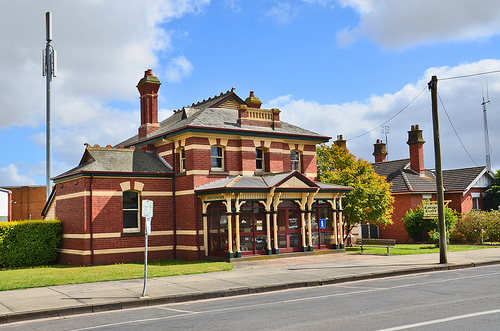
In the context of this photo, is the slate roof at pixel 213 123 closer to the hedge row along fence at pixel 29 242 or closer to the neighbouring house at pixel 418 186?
the hedge row along fence at pixel 29 242

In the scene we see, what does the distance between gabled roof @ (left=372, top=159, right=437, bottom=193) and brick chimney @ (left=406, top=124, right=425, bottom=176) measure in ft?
1.52

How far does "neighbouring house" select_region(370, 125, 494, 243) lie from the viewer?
37.2 meters

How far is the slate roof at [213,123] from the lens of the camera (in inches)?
996

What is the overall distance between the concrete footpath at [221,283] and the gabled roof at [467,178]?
1520 centimetres

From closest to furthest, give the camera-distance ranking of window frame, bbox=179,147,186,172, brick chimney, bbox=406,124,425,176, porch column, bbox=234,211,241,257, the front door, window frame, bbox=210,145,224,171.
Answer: porch column, bbox=234,211,241,257
the front door
window frame, bbox=210,145,224,171
window frame, bbox=179,147,186,172
brick chimney, bbox=406,124,425,176

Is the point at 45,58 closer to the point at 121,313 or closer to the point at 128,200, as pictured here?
the point at 128,200

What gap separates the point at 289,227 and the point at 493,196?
21619 millimetres

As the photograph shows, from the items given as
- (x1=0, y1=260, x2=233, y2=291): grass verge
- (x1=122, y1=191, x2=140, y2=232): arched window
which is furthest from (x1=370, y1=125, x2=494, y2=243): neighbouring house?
(x1=0, y1=260, x2=233, y2=291): grass verge

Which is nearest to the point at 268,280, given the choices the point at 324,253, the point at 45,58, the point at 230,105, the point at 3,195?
the point at 324,253

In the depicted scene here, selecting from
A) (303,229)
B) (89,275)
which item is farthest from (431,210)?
(89,275)

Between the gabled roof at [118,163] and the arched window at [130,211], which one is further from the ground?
the gabled roof at [118,163]

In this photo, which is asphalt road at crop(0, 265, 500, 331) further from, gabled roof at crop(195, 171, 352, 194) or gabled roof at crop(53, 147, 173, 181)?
gabled roof at crop(53, 147, 173, 181)

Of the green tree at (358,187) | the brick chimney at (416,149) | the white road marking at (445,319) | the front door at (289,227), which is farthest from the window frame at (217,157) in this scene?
the brick chimney at (416,149)

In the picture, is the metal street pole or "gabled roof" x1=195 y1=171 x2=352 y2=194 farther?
the metal street pole
